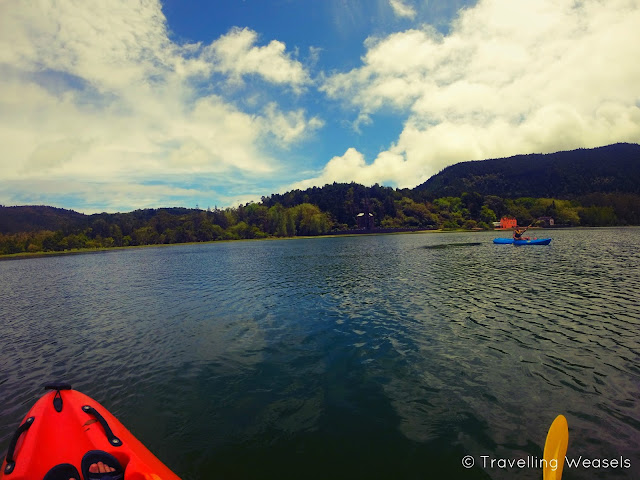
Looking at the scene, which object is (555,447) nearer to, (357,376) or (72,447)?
(357,376)

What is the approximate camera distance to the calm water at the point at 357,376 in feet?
31.9

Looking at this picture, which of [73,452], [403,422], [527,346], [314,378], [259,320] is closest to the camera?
[73,452]

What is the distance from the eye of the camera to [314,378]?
15.0 metres

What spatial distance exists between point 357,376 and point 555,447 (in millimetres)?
8454

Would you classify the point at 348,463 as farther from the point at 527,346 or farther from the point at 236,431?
the point at 527,346

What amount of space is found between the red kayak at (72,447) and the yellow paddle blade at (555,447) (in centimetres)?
938

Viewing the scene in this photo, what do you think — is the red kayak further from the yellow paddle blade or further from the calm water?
the yellow paddle blade

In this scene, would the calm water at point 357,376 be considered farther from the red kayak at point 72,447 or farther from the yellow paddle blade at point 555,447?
the red kayak at point 72,447

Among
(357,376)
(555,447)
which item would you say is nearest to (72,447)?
(357,376)

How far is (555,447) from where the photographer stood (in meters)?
7.70

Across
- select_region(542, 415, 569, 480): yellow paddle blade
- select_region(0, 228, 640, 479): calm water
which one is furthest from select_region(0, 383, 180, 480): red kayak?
select_region(542, 415, 569, 480): yellow paddle blade

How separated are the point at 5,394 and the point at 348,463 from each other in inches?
690

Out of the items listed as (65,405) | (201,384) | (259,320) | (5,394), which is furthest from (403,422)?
(5,394)

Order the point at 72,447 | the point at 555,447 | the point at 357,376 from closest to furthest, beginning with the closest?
the point at 555,447 → the point at 72,447 → the point at 357,376
